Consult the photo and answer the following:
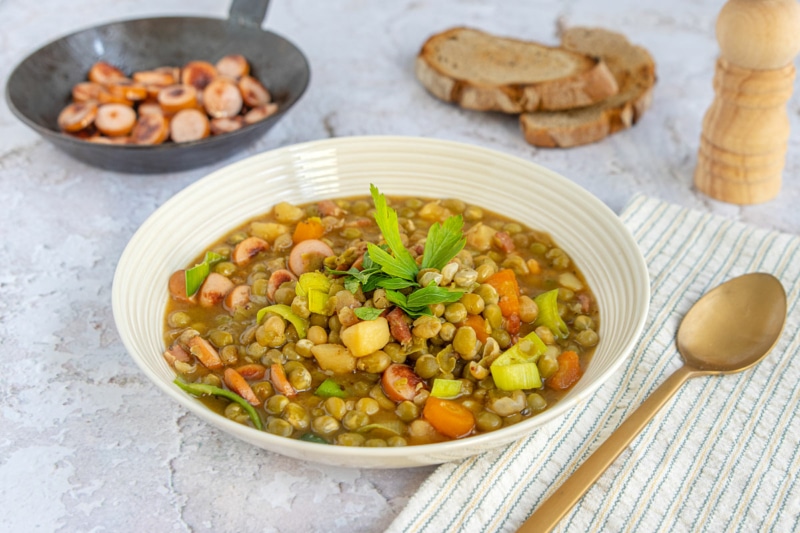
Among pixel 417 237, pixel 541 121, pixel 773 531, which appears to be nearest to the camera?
pixel 773 531

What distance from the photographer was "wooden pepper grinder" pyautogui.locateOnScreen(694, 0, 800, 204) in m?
3.50

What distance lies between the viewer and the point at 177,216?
10.9ft

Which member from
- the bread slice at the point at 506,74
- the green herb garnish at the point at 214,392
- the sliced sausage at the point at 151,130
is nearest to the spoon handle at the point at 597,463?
the green herb garnish at the point at 214,392

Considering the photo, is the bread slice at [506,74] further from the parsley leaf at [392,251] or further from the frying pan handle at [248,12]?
the parsley leaf at [392,251]

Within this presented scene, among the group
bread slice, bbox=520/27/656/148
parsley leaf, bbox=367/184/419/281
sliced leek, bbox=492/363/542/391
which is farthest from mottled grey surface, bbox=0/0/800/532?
parsley leaf, bbox=367/184/419/281

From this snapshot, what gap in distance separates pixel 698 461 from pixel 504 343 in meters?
0.77

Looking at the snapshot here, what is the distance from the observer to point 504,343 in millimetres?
2812

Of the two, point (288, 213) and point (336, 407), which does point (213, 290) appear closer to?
point (288, 213)

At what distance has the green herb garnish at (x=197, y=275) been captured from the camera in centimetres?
310

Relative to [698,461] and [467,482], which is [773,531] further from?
[467,482]

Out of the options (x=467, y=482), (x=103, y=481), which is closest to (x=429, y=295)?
(x=467, y=482)

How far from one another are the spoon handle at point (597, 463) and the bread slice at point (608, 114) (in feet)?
6.44

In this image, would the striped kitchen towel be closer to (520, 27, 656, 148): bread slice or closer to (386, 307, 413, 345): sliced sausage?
(386, 307, 413, 345): sliced sausage

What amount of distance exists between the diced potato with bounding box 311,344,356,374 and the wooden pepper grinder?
7.79 ft
